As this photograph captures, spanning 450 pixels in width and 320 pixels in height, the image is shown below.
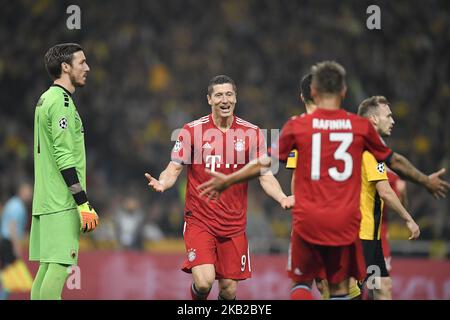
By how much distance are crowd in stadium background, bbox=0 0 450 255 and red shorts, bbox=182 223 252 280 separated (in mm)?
8621

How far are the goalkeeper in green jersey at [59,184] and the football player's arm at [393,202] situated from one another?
9.21ft

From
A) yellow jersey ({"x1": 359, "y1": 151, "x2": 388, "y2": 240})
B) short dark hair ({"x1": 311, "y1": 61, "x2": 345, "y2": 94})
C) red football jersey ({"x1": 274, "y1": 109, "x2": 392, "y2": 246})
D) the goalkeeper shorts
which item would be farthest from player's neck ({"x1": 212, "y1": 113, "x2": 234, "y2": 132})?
short dark hair ({"x1": 311, "y1": 61, "x2": 345, "y2": 94})

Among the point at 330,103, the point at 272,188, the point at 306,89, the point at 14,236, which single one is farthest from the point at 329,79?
the point at 14,236

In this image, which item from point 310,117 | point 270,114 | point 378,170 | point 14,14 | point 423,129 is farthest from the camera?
point 14,14

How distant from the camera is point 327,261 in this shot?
670 centimetres

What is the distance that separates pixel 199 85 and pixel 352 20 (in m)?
3.98

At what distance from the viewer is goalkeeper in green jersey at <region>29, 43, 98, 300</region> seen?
24.4 feet

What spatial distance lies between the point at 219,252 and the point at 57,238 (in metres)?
1.83

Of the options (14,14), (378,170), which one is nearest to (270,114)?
(14,14)

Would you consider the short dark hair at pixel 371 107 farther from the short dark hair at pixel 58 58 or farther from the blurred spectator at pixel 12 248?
the blurred spectator at pixel 12 248

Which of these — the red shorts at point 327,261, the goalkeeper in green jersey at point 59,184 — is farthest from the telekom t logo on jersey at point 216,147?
the red shorts at point 327,261

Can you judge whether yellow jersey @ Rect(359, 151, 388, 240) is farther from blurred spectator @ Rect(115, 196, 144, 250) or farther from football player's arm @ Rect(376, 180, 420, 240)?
blurred spectator @ Rect(115, 196, 144, 250)
